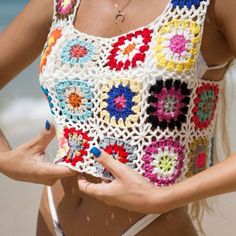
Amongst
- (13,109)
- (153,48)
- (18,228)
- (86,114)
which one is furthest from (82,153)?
(13,109)

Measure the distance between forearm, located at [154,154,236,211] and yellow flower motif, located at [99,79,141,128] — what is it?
15 cm

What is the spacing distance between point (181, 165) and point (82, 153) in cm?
16

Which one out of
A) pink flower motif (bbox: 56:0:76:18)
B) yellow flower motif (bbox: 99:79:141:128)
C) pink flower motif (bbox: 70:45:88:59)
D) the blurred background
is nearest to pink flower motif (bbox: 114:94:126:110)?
yellow flower motif (bbox: 99:79:141:128)

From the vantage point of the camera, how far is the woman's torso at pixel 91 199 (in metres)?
1.17

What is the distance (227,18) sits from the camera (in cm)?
108

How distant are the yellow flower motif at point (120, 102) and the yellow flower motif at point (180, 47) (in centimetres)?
6

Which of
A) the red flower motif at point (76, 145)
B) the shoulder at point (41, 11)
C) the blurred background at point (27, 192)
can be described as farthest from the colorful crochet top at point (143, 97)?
the blurred background at point (27, 192)

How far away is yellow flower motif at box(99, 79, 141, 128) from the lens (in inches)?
44.3

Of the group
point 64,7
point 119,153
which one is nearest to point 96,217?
point 119,153

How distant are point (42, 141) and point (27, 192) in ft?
5.14

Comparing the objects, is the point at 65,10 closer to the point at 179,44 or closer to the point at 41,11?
the point at 41,11

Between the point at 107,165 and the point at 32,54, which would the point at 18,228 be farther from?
the point at 107,165

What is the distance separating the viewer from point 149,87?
3.66 ft

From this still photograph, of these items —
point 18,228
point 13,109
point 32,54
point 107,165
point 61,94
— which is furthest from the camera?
point 13,109
